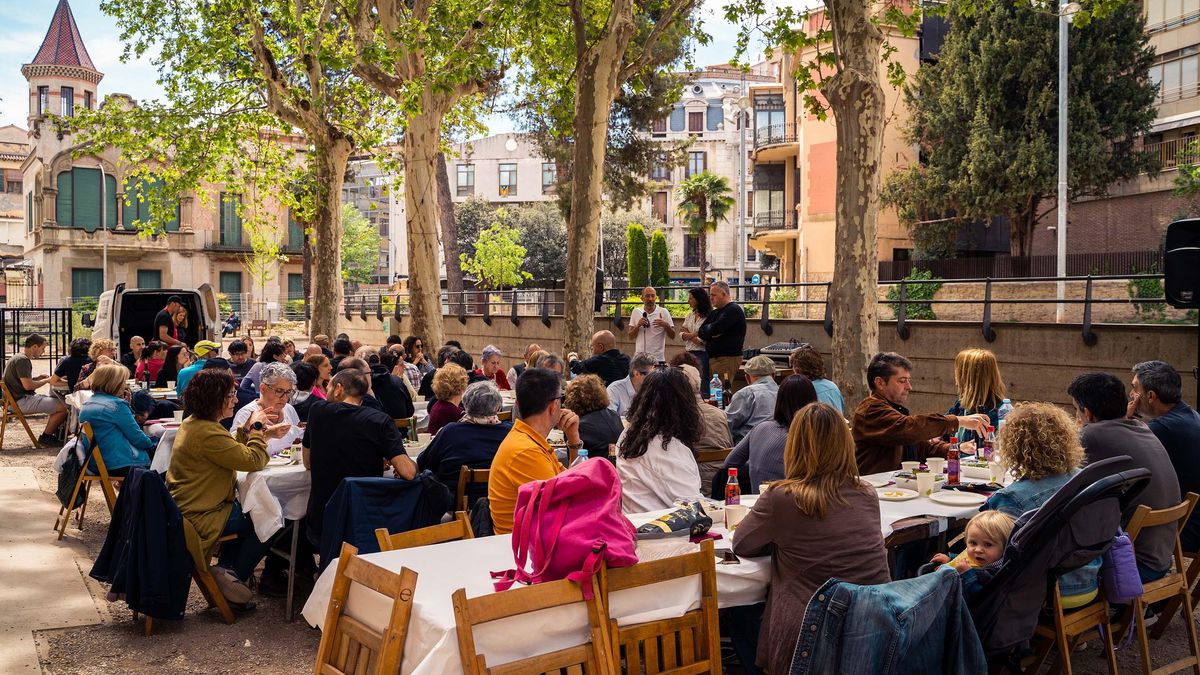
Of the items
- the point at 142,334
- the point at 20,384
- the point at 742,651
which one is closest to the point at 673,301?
the point at 142,334

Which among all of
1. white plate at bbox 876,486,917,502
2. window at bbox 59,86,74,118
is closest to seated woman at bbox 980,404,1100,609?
white plate at bbox 876,486,917,502

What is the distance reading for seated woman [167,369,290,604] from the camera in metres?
5.81

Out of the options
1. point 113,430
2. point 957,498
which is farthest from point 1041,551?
point 113,430

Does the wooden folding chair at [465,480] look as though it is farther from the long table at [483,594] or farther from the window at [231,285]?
the window at [231,285]

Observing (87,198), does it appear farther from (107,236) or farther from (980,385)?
(980,385)

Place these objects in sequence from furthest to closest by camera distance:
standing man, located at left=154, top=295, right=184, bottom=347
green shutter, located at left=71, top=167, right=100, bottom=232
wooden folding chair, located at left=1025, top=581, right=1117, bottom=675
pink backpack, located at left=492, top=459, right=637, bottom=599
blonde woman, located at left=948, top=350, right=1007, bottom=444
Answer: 1. green shutter, located at left=71, top=167, right=100, bottom=232
2. standing man, located at left=154, top=295, right=184, bottom=347
3. blonde woman, located at left=948, top=350, right=1007, bottom=444
4. wooden folding chair, located at left=1025, top=581, right=1117, bottom=675
5. pink backpack, located at left=492, top=459, right=637, bottom=599

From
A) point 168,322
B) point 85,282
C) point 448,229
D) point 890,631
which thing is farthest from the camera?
point 85,282

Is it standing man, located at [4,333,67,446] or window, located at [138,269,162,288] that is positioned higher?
window, located at [138,269,162,288]

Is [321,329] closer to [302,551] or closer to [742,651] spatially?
[302,551]

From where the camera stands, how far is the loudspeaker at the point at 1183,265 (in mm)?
7363

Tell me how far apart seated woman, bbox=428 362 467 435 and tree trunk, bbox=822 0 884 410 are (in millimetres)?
6116

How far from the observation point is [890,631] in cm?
322

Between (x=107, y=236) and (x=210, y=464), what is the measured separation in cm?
4841

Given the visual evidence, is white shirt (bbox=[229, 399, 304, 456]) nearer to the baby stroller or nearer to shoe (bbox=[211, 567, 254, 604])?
shoe (bbox=[211, 567, 254, 604])
